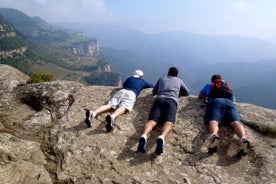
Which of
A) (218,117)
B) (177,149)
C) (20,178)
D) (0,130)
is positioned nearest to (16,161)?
(20,178)

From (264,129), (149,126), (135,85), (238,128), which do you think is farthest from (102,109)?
(264,129)

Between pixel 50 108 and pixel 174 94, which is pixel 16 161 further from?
pixel 174 94

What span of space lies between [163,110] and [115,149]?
2757mm

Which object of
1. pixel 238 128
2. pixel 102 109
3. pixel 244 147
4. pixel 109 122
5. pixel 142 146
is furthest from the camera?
pixel 102 109

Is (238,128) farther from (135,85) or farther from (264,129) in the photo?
(135,85)

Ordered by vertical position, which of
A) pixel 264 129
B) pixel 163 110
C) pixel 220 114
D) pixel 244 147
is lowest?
pixel 244 147

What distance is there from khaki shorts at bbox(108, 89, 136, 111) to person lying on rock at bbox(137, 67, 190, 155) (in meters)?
1.37

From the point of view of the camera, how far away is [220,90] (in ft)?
39.2

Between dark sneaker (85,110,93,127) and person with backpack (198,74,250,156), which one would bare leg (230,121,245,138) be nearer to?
person with backpack (198,74,250,156)

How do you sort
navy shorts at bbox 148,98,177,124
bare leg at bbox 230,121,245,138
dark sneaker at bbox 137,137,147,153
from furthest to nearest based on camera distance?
navy shorts at bbox 148,98,177,124 < bare leg at bbox 230,121,245,138 < dark sneaker at bbox 137,137,147,153

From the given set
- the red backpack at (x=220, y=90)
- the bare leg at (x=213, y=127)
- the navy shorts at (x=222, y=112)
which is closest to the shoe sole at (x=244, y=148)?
the bare leg at (x=213, y=127)

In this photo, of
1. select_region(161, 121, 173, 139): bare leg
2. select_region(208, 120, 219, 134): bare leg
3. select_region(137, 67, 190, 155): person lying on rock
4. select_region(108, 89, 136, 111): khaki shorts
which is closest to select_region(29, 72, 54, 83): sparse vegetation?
select_region(108, 89, 136, 111): khaki shorts

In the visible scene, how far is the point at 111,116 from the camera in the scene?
34.4 feet

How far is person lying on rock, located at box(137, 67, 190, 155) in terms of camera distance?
29.6ft
